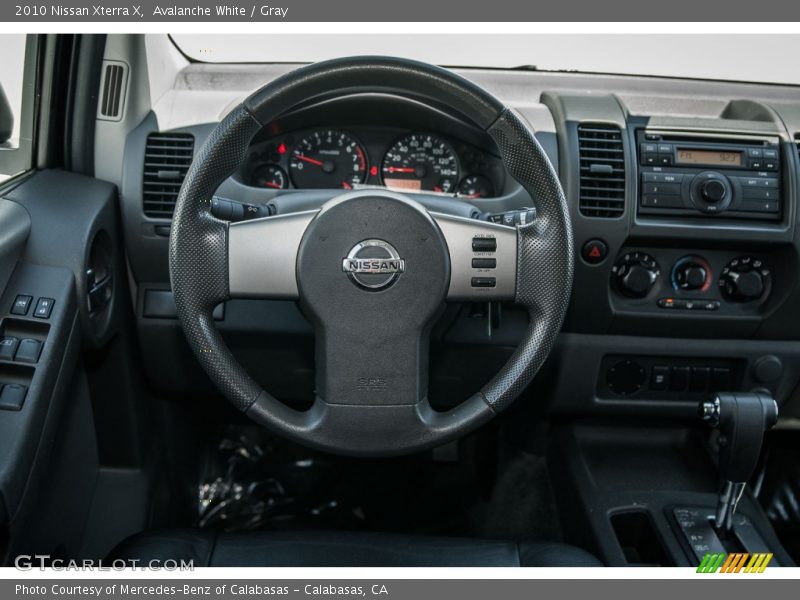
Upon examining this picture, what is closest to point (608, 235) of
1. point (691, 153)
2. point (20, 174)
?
point (691, 153)

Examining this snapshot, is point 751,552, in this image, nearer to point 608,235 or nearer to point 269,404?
point 608,235

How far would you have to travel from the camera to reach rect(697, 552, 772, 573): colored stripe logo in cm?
160

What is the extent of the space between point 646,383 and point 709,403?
0.31m

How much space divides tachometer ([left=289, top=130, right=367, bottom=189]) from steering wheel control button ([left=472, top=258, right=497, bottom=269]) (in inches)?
23.4

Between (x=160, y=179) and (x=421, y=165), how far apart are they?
612 millimetres

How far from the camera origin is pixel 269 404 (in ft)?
4.53

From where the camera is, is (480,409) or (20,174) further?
(20,174)

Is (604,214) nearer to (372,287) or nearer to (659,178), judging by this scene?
(659,178)

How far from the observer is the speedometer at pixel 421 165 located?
6.17ft

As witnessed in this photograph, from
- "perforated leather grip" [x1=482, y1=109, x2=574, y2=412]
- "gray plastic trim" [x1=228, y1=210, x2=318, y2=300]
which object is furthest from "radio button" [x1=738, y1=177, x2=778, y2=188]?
"gray plastic trim" [x1=228, y1=210, x2=318, y2=300]

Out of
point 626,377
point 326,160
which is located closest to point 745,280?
point 626,377

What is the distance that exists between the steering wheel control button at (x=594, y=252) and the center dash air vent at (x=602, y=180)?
6 centimetres

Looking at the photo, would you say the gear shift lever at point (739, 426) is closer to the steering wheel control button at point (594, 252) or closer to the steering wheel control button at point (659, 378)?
the steering wheel control button at point (659, 378)

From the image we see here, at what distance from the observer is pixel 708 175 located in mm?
1760
